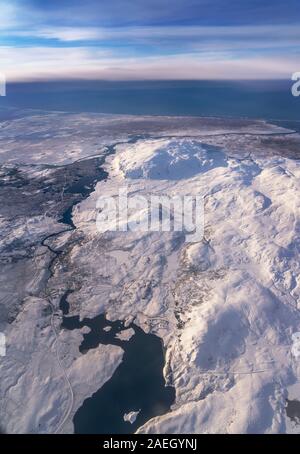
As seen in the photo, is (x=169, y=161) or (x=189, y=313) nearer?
(x=189, y=313)

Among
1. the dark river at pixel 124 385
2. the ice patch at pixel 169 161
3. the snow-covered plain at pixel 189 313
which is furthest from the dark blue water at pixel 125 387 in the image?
the ice patch at pixel 169 161

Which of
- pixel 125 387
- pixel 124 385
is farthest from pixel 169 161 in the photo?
pixel 125 387

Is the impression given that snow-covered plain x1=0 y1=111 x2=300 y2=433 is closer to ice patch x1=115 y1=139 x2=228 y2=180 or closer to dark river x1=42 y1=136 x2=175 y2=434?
dark river x1=42 y1=136 x2=175 y2=434

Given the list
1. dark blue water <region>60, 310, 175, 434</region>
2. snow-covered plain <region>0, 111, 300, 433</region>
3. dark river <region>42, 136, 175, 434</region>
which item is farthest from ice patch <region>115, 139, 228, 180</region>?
dark blue water <region>60, 310, 175, 434</region>

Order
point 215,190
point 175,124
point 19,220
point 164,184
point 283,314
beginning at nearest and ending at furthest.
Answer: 1. point 283,314
2. point 19,220
3. point 215,190
4. point 164,184
5. point 175,124

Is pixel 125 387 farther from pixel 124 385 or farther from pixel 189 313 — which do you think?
pixel 189 313

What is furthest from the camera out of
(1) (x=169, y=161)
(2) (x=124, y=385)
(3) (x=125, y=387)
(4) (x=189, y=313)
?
(1) (x=169, y=161)

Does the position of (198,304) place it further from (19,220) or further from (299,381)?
(19,220)

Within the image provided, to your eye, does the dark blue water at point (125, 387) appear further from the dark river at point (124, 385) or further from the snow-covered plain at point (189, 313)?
the snow-covered plain at point (189, 313)
